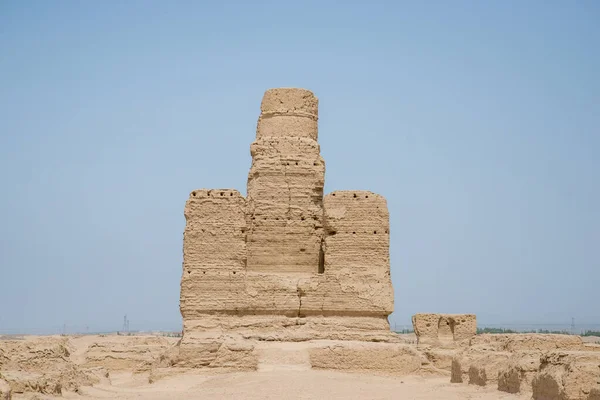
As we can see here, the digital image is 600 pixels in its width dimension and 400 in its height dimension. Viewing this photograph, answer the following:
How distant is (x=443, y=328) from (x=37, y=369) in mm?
19865

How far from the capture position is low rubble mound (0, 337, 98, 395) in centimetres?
1914

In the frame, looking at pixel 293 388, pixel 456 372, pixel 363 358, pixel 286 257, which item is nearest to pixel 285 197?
pixel 286 257

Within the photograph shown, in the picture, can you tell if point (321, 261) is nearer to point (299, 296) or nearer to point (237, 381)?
point (299, 296)

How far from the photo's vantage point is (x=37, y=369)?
70.7 ft

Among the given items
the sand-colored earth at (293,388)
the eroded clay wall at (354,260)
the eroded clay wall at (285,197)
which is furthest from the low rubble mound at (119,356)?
the sand-colored earth at (293,388)

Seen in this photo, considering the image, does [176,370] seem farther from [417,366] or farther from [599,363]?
[599,363]

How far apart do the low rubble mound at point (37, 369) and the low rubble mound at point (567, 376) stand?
10.1 meters

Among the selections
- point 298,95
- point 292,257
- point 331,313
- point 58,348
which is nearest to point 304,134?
point 298,95

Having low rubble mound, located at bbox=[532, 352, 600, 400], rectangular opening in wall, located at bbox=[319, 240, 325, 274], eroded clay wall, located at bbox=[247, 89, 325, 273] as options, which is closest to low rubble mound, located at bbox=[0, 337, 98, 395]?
eroded clay wall, located at bbox=[247, 89, 325, 273]

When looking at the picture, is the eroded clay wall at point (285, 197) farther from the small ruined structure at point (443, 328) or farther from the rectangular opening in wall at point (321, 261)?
the small ruined structure at point (443, 328)

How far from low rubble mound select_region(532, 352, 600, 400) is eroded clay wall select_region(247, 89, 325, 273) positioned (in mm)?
12308

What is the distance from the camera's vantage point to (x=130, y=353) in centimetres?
3991

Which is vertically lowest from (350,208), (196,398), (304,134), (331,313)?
(196,398)

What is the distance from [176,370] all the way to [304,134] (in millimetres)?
8865
